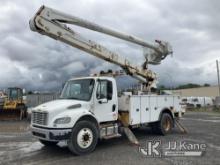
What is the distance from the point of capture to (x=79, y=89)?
9609mm

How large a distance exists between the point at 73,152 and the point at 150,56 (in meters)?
7.28

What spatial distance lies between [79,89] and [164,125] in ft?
15.6

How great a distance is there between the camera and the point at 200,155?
8.17 metres

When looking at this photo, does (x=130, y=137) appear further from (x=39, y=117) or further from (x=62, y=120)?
(x=39, y=117)

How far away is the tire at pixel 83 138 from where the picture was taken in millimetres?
8266

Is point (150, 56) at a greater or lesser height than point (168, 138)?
greater

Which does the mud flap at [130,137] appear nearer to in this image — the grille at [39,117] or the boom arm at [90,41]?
the boom arm at [90,41]

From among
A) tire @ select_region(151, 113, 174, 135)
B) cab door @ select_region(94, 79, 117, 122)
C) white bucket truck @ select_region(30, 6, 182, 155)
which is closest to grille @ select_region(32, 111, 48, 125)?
white bucket truck @ select_region(30, 6, 182, 155)

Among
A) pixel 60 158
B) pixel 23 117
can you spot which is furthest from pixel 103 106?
pixel 23 117

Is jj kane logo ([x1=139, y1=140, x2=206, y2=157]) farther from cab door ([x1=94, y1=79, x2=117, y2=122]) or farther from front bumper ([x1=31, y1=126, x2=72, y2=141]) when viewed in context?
front bumper ([x1=31, y1=126, x2=72, y2=141])

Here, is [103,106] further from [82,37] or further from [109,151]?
[82,37]

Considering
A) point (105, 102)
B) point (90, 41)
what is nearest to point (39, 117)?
point (105, 102)

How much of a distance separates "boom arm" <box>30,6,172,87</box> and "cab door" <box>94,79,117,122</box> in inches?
66.9

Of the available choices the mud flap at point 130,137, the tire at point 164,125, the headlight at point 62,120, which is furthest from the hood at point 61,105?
the tire at point 164,125
